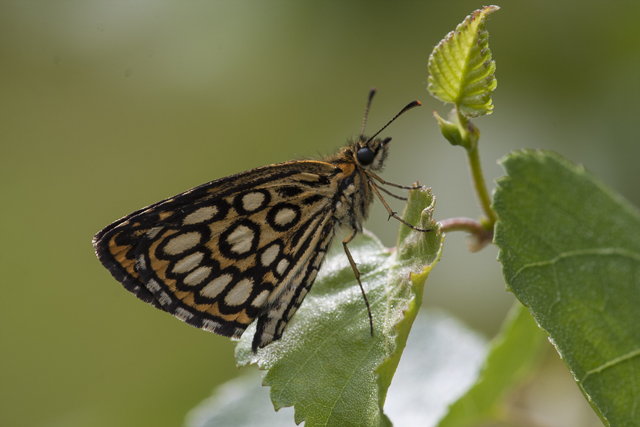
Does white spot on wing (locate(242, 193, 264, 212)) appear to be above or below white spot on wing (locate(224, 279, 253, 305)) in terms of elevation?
above

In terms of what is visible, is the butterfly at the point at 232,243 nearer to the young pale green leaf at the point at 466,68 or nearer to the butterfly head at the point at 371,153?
the butterfly head at the point at 371,153

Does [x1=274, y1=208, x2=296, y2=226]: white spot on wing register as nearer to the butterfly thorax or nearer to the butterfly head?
the butterfly thorax

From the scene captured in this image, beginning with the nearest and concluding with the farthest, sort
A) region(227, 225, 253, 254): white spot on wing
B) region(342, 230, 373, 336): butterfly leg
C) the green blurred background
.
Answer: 1. region(342, 230, 373, 336): butterfly leg
2. region(227, 225, 253, 254): white spot on wing
3. the green blurred background

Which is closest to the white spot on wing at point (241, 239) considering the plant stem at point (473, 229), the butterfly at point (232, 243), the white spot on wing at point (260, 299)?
the butterfly at point (232, 243)

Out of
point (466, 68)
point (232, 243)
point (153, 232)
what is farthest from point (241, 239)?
point (466, 68)

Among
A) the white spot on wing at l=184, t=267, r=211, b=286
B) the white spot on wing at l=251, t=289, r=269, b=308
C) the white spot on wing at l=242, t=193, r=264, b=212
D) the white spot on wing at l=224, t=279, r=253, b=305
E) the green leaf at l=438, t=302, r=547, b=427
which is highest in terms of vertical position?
the white spot on wing at l=242, t=193, r=264, b=212

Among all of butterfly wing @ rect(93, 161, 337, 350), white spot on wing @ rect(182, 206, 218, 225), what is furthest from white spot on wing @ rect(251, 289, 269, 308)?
white spot on wing @ rect(182, 206, 218, 225)

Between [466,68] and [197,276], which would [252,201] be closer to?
[197,276]
